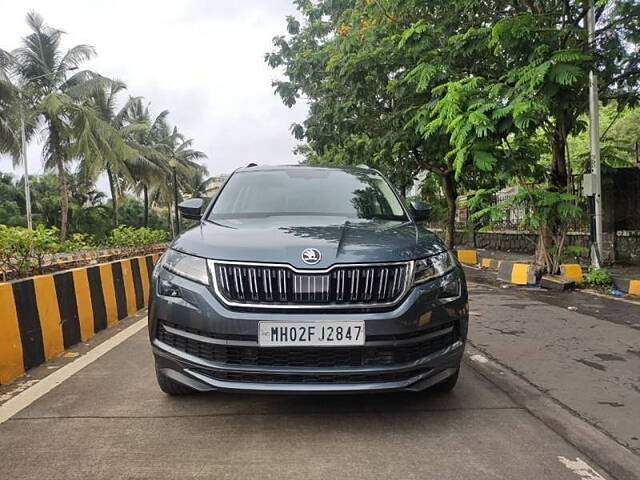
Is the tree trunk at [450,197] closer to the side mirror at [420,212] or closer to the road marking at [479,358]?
the road marking at [479,358]

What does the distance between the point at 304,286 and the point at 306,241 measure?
32 cm

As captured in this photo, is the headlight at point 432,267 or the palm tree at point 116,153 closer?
the headlight at point 432,267

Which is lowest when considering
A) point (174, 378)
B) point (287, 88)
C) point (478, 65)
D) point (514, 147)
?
point (174, 378)

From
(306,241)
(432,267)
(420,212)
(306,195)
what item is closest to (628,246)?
(420,212)

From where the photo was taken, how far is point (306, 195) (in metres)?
4.38

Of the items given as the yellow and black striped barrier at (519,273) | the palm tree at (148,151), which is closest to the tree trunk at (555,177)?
the yellow and black striped barrier at (519,273)

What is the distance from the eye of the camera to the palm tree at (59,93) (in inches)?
952

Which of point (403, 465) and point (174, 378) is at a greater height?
point (174, 378)

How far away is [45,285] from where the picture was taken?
4762 mm

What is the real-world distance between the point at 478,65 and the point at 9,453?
9.17 m

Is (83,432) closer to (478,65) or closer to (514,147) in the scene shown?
(514,147)

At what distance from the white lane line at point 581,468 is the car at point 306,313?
724 mm

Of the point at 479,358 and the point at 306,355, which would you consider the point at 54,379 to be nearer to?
the point at 306,355

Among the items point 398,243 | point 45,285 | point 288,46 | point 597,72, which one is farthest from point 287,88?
point 398,243
